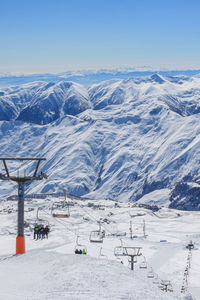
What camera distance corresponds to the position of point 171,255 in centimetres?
12706

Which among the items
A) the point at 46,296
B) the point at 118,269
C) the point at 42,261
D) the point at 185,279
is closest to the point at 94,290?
the point at 46,296

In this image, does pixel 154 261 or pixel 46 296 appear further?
pixel 154 261

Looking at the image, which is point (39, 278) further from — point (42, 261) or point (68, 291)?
point (42, 261)

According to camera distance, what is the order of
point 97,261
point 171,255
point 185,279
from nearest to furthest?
point 97,261, point 185,279, point 171,255

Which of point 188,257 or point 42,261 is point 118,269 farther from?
point 188,257

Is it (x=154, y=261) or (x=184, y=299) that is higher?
(x=184, y=299)

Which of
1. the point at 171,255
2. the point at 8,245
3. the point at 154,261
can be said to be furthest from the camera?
the point at 8,245

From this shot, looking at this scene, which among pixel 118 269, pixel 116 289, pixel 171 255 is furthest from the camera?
pixel 171 255

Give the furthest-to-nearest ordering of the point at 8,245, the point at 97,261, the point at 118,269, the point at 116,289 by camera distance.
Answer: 1. the point at 8,245
2. the point at 97,261
3. the point at 118,269
4. the point at 116,289

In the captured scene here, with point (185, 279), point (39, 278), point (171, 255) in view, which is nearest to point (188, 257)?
point (171, 255)

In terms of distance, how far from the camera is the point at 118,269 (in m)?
31.3

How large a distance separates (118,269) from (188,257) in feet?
309

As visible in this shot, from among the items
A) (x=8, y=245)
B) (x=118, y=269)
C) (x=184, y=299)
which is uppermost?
(x=118, y=269)

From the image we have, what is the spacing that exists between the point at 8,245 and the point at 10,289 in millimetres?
139242
